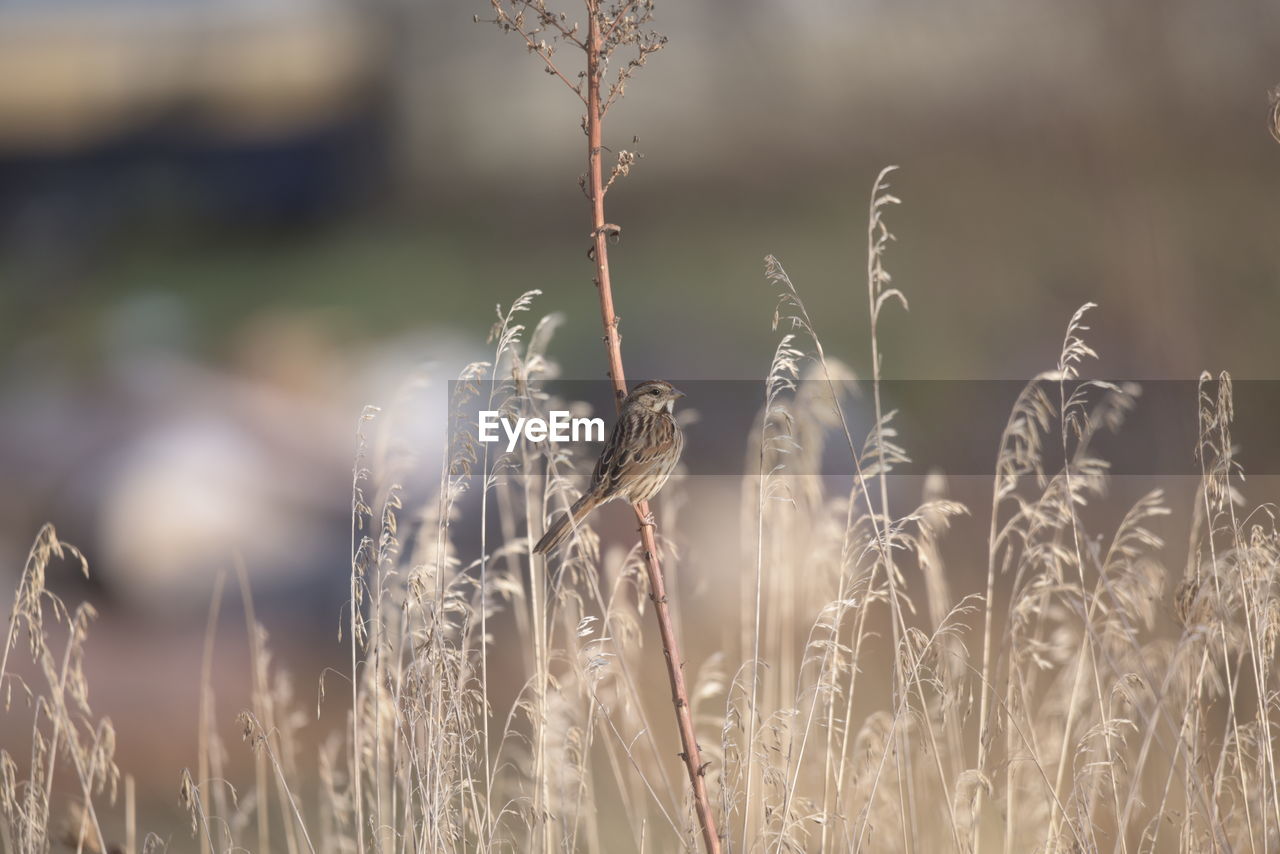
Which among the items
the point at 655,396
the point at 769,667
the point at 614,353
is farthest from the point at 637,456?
the point at 614,353

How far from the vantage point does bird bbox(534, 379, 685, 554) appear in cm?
284

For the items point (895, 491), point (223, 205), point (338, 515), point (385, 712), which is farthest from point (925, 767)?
point (223, 205)

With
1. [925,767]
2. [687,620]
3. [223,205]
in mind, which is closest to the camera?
[925,767]

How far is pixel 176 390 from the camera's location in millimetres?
8188

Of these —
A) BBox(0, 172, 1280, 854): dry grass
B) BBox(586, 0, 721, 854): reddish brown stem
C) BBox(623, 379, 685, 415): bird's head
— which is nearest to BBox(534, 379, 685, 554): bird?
BBox(623, 379, 685, 415): bird's head

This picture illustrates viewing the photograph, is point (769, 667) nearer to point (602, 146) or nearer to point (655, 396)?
point (655, 396)

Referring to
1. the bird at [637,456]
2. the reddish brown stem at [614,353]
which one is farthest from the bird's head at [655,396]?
the reddish brown stem at [614,353]

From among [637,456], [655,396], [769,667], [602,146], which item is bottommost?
[769,667]

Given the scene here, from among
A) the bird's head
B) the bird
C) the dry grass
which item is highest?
the bird's head

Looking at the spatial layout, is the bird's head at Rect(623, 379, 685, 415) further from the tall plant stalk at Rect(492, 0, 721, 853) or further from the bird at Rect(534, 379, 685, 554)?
the tall plant stalk at Rect(492, 0, 721, 853)

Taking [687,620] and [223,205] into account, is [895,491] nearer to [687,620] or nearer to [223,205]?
[687,620]

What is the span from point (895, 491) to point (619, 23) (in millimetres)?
4848

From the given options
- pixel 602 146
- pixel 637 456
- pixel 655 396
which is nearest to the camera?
pixel 602 146

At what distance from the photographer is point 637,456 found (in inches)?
112
